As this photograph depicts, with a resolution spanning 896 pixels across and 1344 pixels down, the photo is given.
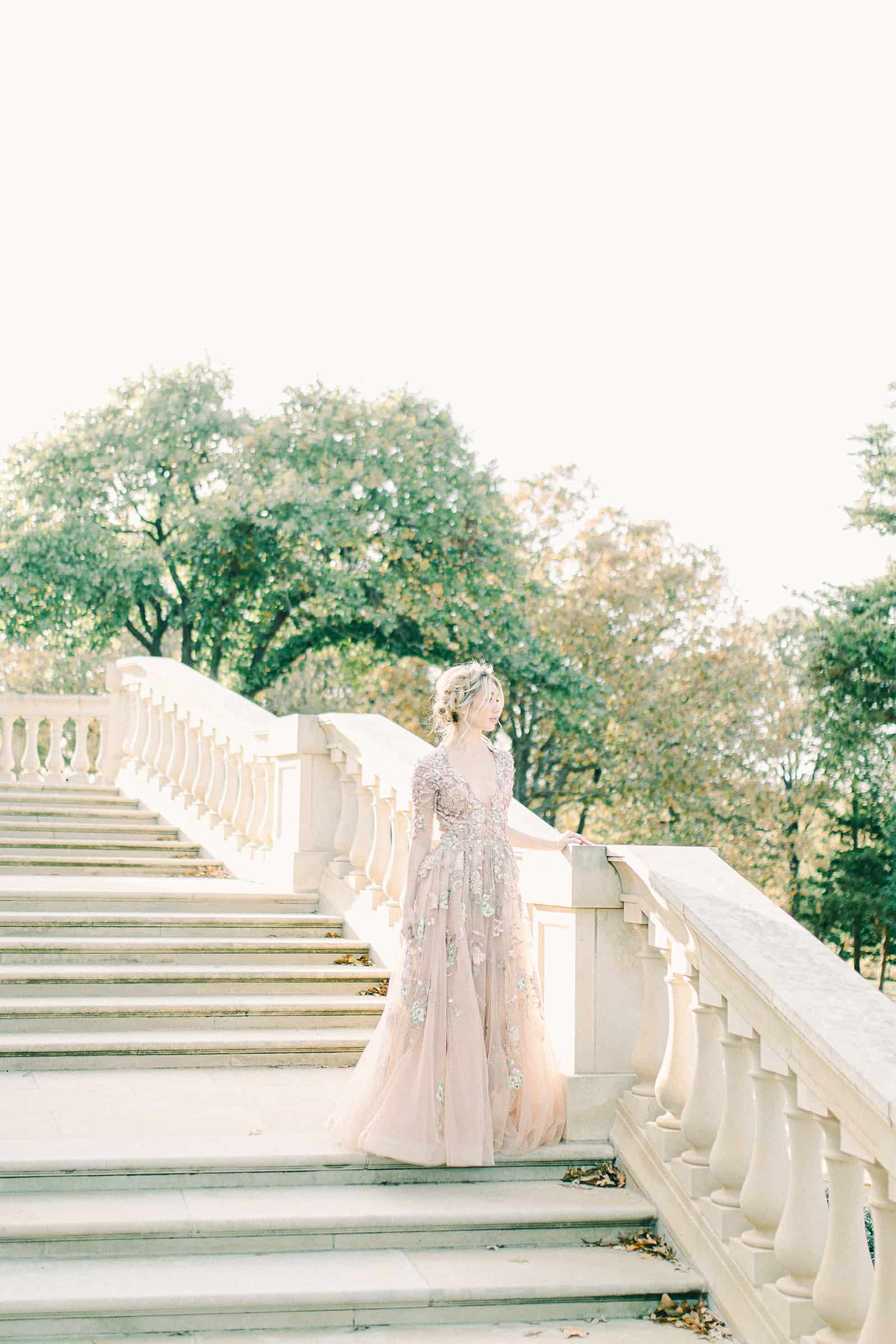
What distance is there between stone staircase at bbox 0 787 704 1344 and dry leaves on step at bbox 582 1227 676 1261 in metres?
0.02

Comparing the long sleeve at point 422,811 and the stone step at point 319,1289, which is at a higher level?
the long sleeve at point 422,811

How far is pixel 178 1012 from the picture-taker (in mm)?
7113

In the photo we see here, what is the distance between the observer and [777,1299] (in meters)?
4.22

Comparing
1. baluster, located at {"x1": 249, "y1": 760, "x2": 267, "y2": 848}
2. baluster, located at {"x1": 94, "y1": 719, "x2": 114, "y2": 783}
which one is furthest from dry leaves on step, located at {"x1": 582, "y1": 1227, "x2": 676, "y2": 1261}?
baluster, located at {"x1": 94, "y1": 719, "x2": 114, "y2": 783}

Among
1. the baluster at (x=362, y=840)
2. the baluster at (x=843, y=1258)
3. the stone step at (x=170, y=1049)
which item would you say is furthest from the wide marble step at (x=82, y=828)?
the baluster at (x=843, y=1258)

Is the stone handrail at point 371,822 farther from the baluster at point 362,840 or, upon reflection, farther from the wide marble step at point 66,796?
the wide marble step at point 66,796

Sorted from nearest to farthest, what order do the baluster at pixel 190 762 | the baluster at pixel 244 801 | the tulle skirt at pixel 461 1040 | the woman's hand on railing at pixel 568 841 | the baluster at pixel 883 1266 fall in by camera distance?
the baluster at pixel 883 1266 → the tulle skirt at pixel 461 1040 → the woman's hand on railing at pixel 568 841 → the baluster at pixel 244 801 → the baluster at pixel 190 762

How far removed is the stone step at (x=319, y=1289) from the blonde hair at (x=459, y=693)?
192 centimetres

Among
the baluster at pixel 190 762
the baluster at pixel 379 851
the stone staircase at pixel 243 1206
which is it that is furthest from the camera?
the baluster at pixel 190 762

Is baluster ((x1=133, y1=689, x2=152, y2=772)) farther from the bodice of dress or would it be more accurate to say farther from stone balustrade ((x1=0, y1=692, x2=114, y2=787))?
the bodice of dress

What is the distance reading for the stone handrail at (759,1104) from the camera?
3.90 metres

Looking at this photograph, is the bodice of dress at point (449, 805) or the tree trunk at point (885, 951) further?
the tree trunk at point (885, 951)

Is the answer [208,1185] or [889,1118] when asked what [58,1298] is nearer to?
[208,1185]

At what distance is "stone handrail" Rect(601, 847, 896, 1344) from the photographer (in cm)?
390
